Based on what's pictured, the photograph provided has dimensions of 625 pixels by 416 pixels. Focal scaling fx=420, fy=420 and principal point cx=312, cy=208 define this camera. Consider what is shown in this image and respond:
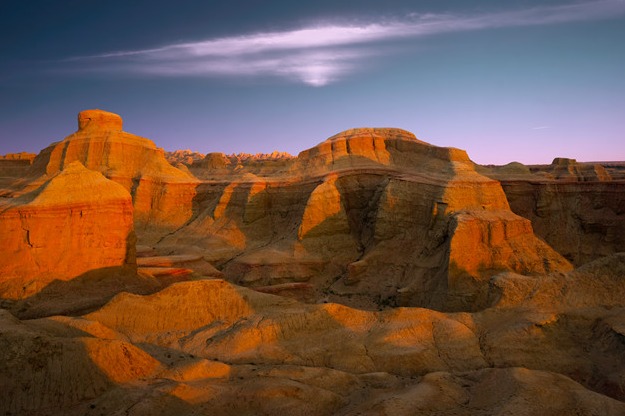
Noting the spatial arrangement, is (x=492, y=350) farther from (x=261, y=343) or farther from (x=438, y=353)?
(x=261, y=343)

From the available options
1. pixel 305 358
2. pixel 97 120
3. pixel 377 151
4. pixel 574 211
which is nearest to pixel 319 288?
pixel 305 358

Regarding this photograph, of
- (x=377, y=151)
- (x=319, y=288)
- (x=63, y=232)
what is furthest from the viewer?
(x=377, y=151)

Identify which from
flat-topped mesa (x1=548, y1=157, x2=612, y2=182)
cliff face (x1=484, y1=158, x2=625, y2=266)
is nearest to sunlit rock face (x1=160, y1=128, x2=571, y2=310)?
cliff face (x1=484, y1=158, x2=625, y2=266)

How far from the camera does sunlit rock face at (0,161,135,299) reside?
56.9 feet

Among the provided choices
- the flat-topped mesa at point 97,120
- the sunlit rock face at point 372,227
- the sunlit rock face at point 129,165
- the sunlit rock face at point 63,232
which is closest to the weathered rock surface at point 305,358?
the sunlit rock face at point 63,232

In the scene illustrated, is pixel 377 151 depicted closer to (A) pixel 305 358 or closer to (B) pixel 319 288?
(B) pixel 319 288

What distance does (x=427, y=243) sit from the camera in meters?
27.2

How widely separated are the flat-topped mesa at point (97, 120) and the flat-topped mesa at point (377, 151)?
19.2 meters

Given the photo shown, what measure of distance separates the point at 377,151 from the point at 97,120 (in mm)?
27144

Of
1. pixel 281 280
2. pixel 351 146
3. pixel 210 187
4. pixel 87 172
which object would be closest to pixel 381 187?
pixel 351 146

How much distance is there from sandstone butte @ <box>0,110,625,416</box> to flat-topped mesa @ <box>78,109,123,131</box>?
95cm

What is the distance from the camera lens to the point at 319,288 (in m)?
A: 28.2

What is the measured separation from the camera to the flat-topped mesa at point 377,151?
115ft

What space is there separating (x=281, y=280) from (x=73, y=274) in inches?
520
